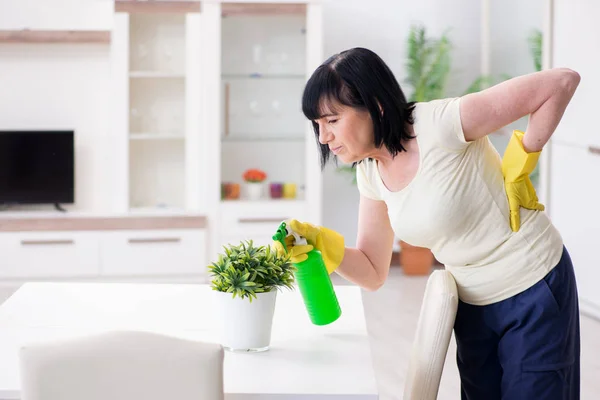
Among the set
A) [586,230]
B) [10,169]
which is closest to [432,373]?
[586,230]

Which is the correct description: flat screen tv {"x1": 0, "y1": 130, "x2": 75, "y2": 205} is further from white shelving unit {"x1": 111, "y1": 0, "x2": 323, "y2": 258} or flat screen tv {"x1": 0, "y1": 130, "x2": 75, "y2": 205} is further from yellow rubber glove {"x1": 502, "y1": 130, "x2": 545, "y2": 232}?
yellow rubber glove {"x1": 502, "y1": 130, "x2": 545, "y2": 232}

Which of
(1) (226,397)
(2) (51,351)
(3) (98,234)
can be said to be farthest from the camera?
(3) (98,234)

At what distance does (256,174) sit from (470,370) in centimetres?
358

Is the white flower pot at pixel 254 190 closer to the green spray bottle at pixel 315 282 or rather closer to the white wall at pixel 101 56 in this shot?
the white wall at pixel 101 56

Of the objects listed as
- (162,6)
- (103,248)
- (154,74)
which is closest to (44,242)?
(103,248)

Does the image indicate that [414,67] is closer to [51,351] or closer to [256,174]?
[256,174]

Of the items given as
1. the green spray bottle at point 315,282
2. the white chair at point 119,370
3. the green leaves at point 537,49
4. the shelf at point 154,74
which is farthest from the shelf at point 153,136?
the white chair at point 119,370

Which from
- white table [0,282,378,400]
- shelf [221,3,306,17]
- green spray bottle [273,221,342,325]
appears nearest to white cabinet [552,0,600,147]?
shelf [221,3,306,17]

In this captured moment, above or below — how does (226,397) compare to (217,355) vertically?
below

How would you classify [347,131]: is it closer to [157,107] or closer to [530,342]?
[530,342]

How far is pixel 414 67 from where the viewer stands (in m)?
5.70

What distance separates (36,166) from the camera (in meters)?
5.50

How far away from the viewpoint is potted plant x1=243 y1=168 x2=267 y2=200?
18.2 feet

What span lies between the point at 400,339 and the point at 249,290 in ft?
8.36
